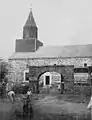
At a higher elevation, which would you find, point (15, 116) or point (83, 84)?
point (83, 84)

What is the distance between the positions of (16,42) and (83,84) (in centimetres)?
2178

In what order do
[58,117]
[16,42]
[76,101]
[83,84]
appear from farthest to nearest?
[16,42], [83,84], [76,101], [58,117]

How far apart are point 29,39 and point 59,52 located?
22.1ft

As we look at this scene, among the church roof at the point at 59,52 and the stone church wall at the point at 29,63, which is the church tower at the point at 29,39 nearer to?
the church roof at the point at 59,52

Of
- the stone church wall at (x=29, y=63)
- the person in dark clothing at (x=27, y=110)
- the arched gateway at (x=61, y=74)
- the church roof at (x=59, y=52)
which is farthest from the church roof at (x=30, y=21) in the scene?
the person in dark clothing at (x=27, y=110)

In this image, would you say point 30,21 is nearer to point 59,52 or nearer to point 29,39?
point 29,39

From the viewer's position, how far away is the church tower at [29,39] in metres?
40.8

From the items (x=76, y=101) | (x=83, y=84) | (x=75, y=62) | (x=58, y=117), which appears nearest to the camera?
(x=58, y=117)

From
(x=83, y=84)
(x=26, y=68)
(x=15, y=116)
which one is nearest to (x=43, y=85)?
(x=26, y=68)

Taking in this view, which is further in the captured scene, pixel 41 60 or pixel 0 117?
pixel 41 60

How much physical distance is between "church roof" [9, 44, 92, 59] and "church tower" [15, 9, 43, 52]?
1.23 m

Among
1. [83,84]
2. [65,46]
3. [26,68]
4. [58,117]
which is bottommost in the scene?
[58,117]

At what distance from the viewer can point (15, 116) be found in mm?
13906

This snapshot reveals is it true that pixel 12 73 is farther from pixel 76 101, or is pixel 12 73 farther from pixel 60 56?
pixel 76 101
